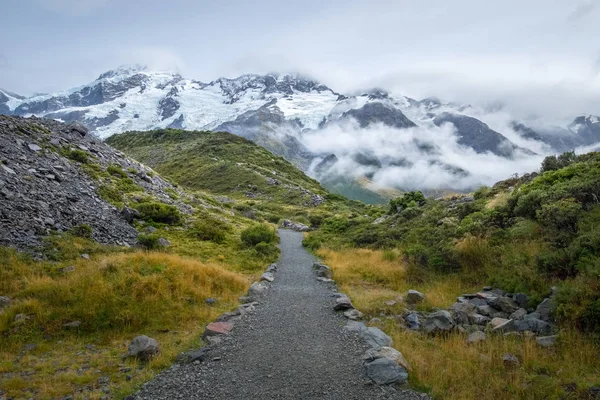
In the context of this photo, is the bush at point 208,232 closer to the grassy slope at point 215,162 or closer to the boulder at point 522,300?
the boulder at point 522,300

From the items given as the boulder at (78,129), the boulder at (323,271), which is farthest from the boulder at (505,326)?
the boulder at (78,129)

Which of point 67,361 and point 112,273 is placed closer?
point 67,361

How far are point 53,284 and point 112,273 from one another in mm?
1967

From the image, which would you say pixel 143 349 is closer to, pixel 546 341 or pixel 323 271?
pixel 546 341

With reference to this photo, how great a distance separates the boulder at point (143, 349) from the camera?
381 inches

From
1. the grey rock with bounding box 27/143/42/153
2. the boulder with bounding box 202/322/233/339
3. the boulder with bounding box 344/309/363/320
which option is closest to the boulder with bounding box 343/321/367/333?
the boulder with bounding box 344/309/363/320

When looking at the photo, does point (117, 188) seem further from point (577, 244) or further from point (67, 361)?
point (577, 244)

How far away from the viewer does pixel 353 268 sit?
70.0 ft

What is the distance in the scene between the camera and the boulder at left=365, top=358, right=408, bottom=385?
8.03 meters

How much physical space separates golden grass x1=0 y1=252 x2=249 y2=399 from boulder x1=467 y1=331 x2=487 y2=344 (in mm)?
7757

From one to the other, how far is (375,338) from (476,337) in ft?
8.78

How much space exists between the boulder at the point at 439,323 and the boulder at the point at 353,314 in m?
2.44

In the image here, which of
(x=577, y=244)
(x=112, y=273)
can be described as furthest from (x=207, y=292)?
(x=577, y=244)

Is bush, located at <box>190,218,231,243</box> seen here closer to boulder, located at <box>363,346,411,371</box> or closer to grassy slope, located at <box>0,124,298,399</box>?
grassy slope, located at <box>0,124,298,399</box>
